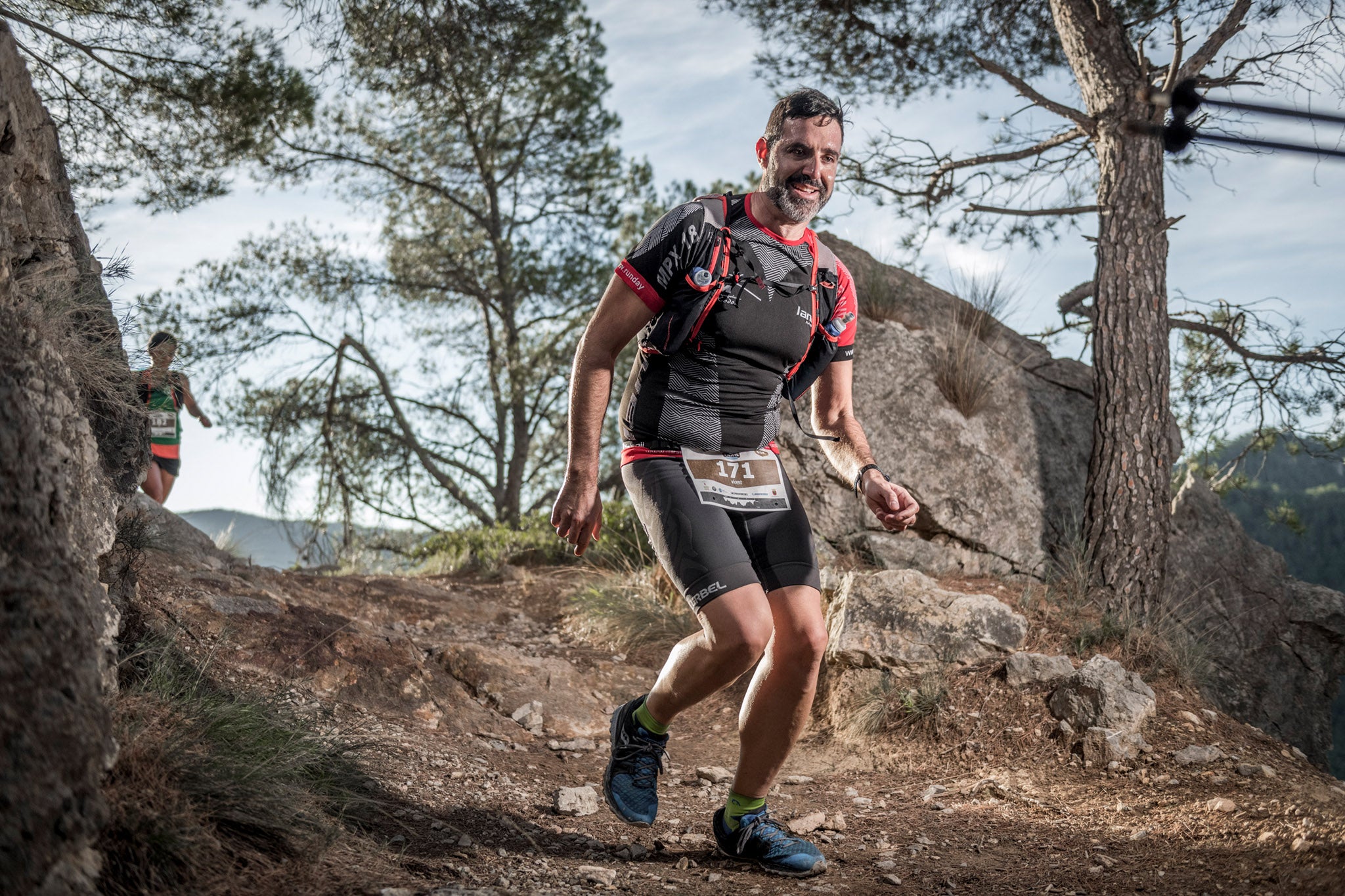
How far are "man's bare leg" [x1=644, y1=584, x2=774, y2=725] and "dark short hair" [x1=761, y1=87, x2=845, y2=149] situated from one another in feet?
4.86

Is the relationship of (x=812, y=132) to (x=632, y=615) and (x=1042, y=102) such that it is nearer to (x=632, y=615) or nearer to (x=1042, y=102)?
(x=632, y=615)

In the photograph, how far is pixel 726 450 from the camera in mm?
3004

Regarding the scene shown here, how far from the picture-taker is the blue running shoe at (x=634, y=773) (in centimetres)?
296

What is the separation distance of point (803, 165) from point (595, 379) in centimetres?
95

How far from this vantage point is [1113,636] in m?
5.22

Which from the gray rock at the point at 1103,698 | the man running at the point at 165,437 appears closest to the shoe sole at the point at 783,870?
the gray rock at the point at 1103,698

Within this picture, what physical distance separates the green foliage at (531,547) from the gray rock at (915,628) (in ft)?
7.03

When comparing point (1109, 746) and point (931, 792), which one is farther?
point (1109, 746)

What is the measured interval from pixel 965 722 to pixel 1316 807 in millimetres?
1505

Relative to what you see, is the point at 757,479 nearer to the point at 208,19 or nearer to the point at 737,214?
the point at 737,214

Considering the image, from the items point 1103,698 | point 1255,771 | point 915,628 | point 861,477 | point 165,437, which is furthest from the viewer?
point 165,437

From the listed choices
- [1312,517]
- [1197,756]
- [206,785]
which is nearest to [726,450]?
[206,785]

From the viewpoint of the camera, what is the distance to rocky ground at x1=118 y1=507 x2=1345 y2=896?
298cm

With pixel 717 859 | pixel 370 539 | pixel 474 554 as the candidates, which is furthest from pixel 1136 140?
pixel 370 539
